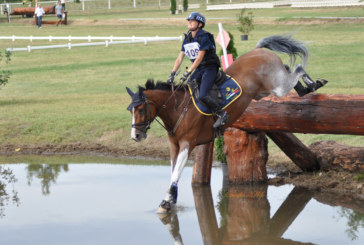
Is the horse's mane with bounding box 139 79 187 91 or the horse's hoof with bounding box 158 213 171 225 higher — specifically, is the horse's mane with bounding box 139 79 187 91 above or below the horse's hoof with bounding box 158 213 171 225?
above

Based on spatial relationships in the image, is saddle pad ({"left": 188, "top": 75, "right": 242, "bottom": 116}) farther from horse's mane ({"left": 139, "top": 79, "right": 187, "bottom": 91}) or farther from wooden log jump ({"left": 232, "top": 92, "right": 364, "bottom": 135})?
wooden log jump ({"left": 232, "top": 92, "right": 364, "bottom": 135})

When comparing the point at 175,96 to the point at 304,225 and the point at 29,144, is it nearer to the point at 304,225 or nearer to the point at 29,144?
the point at 304,225

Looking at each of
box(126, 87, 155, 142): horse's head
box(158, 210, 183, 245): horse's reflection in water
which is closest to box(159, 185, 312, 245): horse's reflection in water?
box(158, 210, 183, 245): horse's reflection in water

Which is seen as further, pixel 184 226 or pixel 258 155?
pixel 258 155

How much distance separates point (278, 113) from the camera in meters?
10.3

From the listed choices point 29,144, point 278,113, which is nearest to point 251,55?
point 278,113

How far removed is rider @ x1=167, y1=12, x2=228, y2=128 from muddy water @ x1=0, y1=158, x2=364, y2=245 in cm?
143

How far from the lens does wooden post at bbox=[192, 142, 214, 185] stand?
11.0 m

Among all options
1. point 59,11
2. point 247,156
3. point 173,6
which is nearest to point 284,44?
point 247,156

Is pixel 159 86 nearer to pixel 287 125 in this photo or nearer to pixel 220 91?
pixel 220 91

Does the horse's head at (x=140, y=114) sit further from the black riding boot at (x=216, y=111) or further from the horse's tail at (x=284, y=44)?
the horse's tail at (x=284, y=44)

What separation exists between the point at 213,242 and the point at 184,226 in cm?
80

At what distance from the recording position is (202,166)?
1099cm

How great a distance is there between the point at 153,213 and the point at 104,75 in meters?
16.8
